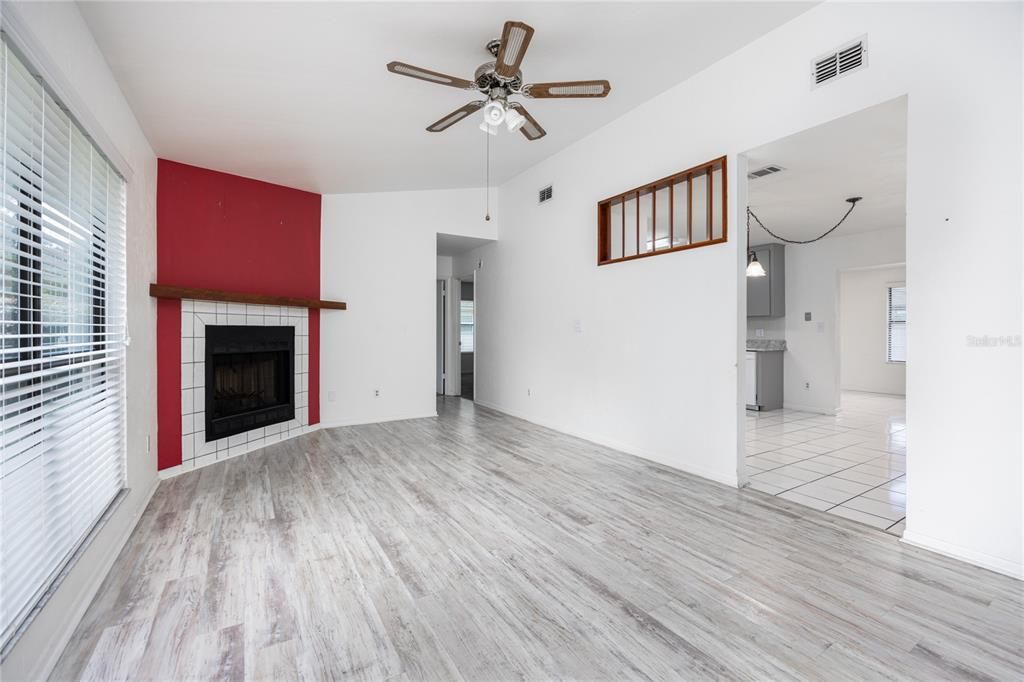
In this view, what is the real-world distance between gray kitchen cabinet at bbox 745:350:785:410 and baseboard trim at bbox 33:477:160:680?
21.8ft

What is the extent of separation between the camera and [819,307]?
21.1 feet

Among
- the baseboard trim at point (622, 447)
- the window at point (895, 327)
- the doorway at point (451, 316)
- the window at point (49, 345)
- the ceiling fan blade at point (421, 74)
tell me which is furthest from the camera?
the window at point (895, 327)

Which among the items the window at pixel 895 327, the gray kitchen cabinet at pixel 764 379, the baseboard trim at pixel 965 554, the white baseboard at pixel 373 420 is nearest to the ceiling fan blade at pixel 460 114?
the baseboard trim at pixel 965 554

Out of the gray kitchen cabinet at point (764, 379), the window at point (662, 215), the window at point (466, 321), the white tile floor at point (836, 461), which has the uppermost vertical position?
the window at point (662, 215)

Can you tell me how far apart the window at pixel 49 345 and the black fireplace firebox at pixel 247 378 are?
1.37 meters

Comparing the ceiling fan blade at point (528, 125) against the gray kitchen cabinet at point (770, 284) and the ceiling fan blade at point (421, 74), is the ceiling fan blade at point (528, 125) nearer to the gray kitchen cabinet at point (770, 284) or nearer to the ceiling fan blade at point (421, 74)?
the ceiling fan blade at point (421, 74)

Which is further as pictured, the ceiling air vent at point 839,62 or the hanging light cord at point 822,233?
the hanging light cord at point 822,233

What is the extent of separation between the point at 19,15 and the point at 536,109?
9.86 feet

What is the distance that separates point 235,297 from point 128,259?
109 cm

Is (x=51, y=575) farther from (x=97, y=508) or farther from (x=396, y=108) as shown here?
(x=396, y=108)

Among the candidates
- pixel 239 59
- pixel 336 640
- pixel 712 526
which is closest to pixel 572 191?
pixel 239 59

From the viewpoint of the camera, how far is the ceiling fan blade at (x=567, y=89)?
8.30 feet

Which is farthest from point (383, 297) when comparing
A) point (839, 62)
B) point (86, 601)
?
point (839, 62)

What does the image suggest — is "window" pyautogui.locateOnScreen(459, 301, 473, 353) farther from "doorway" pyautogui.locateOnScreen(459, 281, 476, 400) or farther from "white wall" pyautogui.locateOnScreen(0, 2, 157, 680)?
"white wall" pyautogui.locateOnScreen(0, 2, 157, 680)
